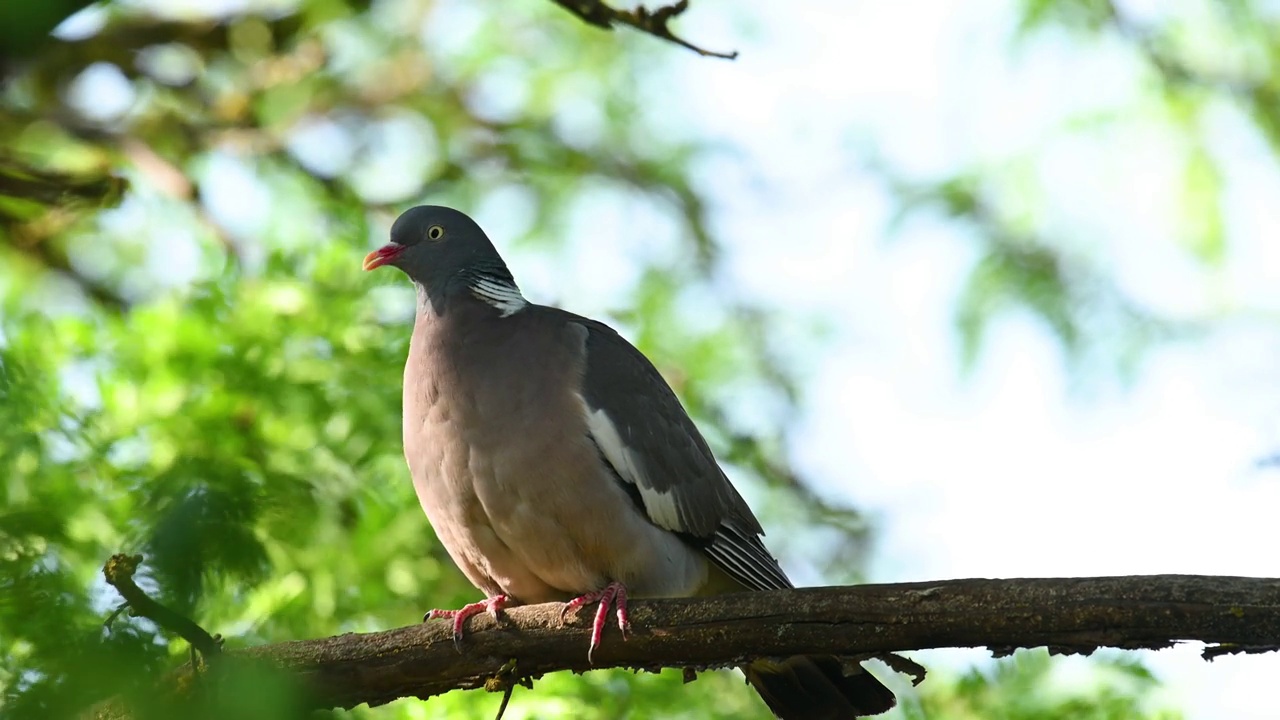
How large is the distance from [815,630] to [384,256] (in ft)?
7.96

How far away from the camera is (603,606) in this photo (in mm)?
3674

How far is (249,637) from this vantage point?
439cm

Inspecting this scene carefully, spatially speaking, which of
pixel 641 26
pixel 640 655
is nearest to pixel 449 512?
pixel 640 655

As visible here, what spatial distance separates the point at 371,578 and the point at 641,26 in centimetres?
267

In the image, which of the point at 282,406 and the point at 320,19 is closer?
the point at 282,406

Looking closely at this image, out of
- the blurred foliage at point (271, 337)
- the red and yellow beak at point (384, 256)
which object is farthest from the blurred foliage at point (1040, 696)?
the red and yellow beak at point (384, 256)

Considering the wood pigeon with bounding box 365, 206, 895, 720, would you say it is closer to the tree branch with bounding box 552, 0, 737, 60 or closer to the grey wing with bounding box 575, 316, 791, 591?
the grey wing with bounding box 575, 316, 791, 591

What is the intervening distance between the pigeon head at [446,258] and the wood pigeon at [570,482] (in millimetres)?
100

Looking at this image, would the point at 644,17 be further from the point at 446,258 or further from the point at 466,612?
the point at 466,612

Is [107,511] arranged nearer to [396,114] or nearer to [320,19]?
[320,19]

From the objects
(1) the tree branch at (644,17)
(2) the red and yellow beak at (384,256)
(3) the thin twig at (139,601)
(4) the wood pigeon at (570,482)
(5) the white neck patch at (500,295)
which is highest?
(1) the tree branch at (644,17)

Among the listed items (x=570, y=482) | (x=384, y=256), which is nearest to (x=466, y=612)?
(x=570, y=482)

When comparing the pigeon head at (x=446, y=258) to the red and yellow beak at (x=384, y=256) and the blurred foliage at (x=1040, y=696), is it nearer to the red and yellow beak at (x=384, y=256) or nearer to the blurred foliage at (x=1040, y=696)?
the red and yellow beak at (x=384, y=256)

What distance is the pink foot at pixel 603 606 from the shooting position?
3.62 m
